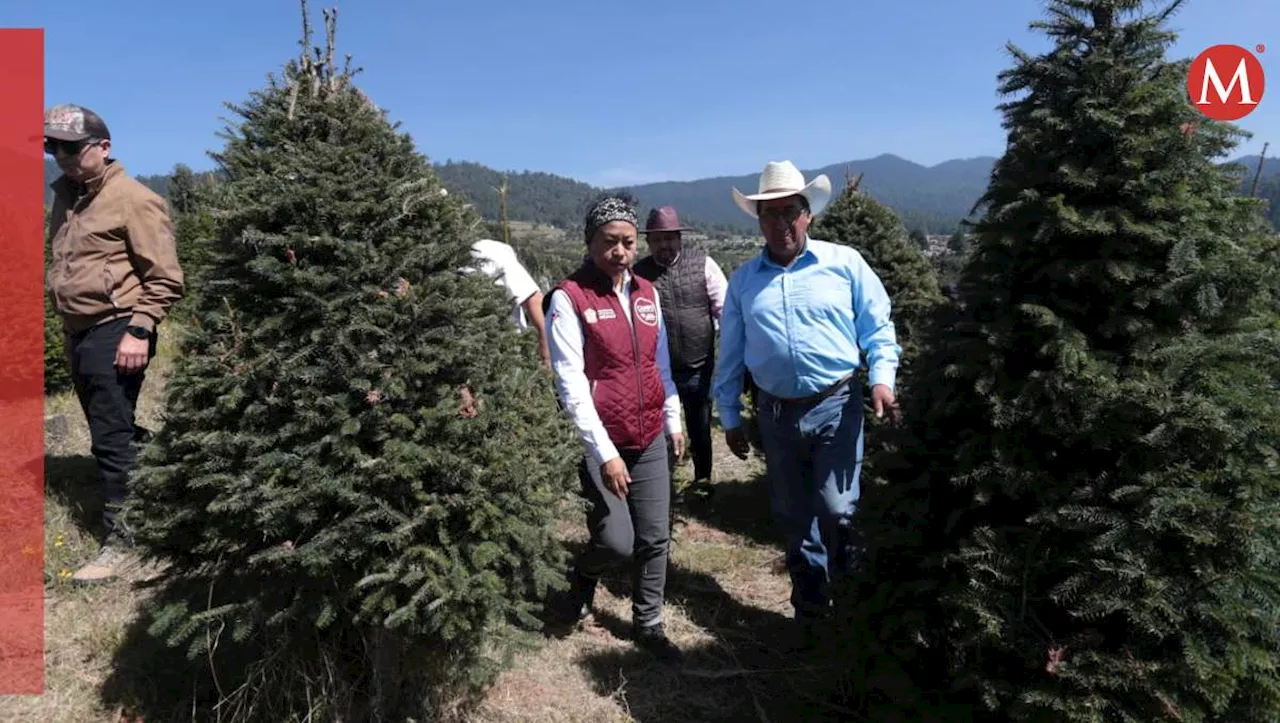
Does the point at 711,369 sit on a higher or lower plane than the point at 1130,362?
lower

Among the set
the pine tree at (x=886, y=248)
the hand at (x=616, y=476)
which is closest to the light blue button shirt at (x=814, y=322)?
the hand at (x=616, y=476)

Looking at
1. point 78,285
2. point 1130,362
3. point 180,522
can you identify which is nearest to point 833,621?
point 1130,362

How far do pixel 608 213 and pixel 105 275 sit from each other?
9.73 feet

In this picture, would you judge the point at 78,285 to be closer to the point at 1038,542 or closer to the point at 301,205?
the point at 301,205

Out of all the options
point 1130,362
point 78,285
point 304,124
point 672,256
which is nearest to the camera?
point 1130,362

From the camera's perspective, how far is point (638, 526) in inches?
157

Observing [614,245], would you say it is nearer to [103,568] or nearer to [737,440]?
[737,440]

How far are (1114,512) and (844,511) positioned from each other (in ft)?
5.75

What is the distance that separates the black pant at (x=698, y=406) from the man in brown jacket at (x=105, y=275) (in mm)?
3391

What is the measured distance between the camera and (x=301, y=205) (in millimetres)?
2859

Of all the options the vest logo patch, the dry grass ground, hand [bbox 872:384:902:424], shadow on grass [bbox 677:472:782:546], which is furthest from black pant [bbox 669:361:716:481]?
hand [bbox 872:384:902:424]

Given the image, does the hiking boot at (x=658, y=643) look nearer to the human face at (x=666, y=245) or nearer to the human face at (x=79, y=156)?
the human face at (x=666, y=245)

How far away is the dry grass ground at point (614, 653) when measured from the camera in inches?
133

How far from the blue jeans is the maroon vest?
70 cm
